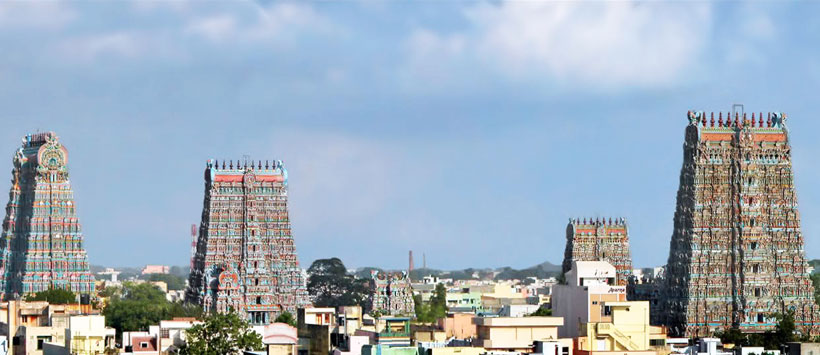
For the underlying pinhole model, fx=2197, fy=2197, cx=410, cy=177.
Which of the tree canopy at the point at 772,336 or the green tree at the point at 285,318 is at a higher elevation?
the green tree at the point at 285,318

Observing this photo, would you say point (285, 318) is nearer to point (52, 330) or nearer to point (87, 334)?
point (52, 330)

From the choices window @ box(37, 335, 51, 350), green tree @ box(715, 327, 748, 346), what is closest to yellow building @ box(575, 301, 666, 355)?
window @ box(37, 335, 51, 350)

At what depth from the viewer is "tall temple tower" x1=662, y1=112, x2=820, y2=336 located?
158 metres

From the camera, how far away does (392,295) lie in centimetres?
18900

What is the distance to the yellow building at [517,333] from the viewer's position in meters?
111

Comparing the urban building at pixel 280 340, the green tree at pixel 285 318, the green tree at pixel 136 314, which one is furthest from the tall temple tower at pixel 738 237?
the urban building at pixel 280 340

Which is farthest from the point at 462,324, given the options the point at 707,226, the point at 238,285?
the point at 238,285

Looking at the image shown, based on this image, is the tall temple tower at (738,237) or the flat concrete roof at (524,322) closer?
the flat concrete roof at (524,322)

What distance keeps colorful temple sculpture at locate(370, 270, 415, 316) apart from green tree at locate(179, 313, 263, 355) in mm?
63932

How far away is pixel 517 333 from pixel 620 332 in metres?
5.22

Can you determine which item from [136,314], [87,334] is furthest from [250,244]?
[87,334]

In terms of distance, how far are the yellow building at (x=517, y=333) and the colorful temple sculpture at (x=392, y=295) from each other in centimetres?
7334

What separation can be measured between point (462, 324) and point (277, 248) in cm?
6288

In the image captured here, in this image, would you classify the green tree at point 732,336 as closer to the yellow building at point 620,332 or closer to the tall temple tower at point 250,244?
the yellow building at point 620,332
